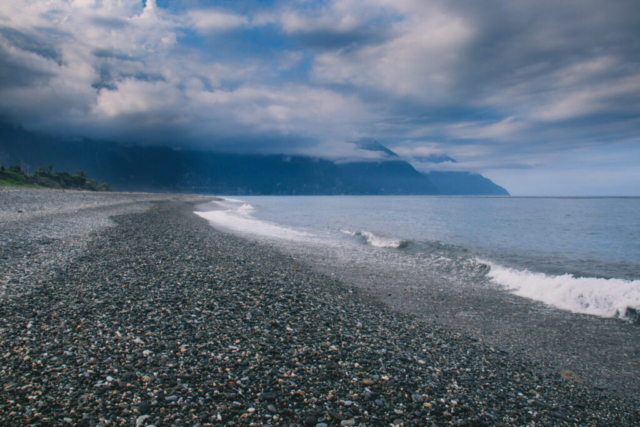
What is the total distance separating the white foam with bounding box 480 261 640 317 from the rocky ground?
6721 millimetres

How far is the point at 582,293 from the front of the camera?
1250cm

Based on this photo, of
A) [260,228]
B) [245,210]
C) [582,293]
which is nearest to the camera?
[582,293]

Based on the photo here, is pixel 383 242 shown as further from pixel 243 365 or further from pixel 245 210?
pixel 245 210

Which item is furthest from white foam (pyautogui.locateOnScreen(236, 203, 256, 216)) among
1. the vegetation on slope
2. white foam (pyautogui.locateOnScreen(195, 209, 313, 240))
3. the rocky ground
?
the vegetation on slope

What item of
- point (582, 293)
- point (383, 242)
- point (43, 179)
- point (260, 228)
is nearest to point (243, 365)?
point (582, 293)

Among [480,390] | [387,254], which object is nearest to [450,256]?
[387,254]

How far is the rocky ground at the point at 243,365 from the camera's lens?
460cm

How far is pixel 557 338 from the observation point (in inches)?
361

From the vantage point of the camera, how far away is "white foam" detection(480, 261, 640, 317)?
11.5 metres

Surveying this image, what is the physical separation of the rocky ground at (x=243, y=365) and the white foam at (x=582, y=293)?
6.72 metres

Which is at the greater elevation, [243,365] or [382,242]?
[243,365]

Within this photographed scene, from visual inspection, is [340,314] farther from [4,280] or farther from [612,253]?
[612,253]

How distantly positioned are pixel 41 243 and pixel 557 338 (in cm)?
2242

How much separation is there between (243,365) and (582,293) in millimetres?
13695
